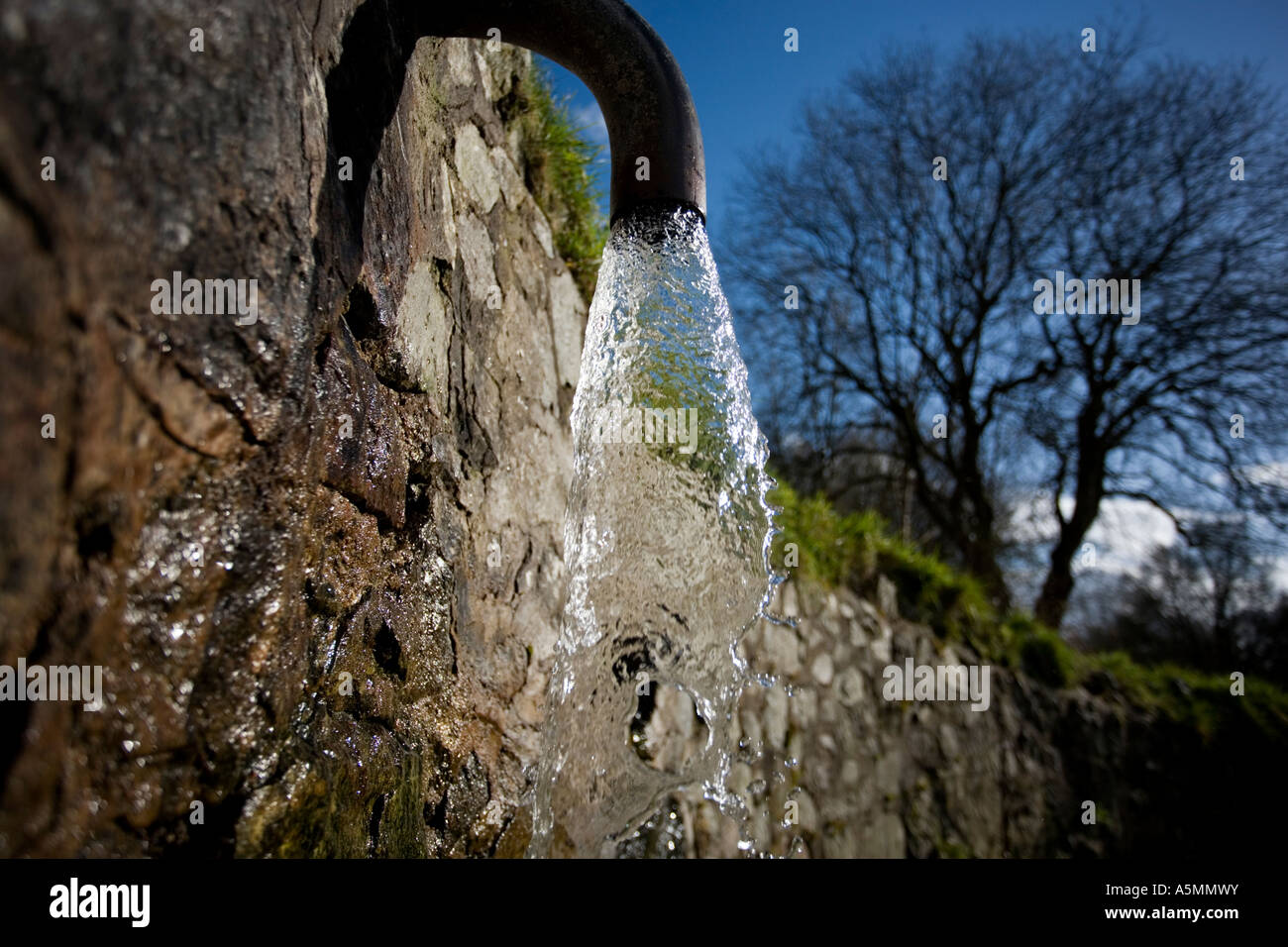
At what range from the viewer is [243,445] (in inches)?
28.6

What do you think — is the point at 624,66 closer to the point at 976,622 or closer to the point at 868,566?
the point at 868,566

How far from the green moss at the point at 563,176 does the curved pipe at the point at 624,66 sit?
0.84 meters

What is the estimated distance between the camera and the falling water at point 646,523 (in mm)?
1269

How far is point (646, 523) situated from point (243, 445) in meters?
0.84

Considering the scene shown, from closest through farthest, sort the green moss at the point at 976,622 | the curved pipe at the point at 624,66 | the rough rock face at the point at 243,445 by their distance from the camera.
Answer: the rough rock face at the point at 243,445 < the curved pipe at the point at 624,66 < the green moss at the point at 976,622

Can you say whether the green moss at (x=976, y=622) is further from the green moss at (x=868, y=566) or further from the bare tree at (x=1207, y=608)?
the bare tree at (x=1207, y=608)

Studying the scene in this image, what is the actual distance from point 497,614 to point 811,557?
220cm

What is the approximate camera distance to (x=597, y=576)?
147cm

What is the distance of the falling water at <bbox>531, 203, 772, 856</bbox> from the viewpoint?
1269mm

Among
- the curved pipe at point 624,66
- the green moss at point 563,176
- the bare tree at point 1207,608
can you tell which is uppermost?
the green moss at point 563,176

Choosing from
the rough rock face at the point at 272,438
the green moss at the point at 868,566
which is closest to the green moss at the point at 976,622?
the green moss at the point at 868,566
